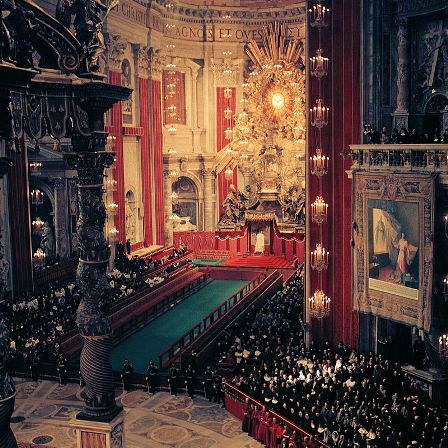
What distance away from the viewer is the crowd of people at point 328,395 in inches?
607

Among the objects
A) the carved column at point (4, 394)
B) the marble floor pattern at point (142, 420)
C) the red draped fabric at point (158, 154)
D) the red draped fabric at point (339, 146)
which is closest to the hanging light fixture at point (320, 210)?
the red draped fabric at point (339, 146)

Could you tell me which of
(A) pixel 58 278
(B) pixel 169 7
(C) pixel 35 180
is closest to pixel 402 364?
(A) pixel 58 278

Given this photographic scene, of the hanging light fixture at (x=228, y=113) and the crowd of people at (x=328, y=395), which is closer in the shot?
the crowd of people at (x=328, y=395)

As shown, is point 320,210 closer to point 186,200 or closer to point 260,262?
point 260,262

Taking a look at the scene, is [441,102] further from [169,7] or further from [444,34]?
[169,7]

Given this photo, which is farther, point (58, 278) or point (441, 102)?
point (58, 278)

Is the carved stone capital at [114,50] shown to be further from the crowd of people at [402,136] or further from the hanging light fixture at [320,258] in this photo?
the crowd of people at [402,136]

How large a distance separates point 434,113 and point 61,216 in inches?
744

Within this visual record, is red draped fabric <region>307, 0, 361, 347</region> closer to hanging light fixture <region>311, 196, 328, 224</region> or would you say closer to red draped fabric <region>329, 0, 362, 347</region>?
red draped fabric <region>329, 0, 362, 347</region>

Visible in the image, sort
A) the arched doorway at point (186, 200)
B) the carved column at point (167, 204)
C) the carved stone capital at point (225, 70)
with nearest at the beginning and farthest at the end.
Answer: the carved column at point (167, 204) → the carved stone capital at point (225, 70) → the arched doorway at point (186, 200)

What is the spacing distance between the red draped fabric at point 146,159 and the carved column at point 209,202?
5997 millimetres

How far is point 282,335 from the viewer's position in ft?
79.0

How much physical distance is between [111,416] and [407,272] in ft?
34.7

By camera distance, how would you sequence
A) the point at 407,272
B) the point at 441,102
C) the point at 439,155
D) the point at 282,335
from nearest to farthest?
the point at 439,155 → the point at 407,272 → the point at 441,102 → the point at 282,335
